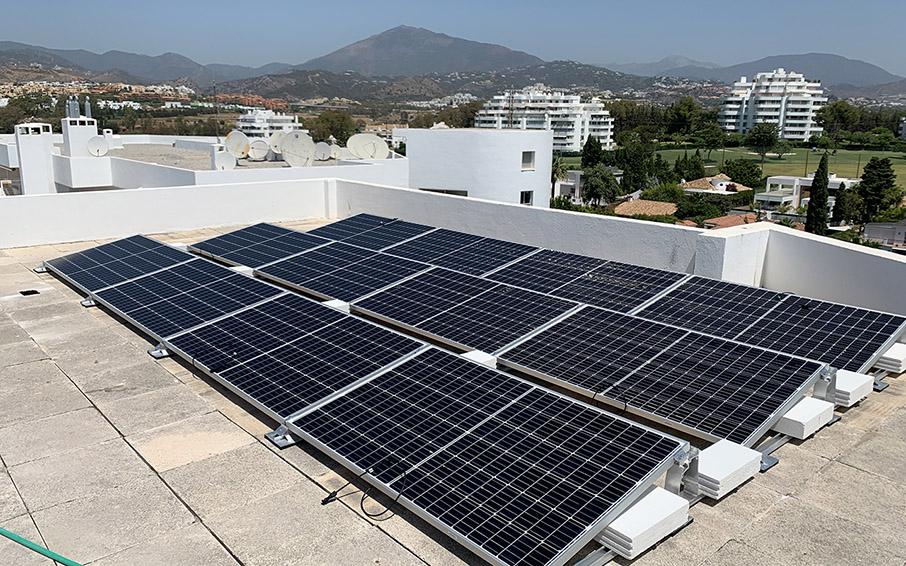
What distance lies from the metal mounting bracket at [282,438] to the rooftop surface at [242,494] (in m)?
0.08

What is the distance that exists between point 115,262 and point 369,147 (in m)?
24.6

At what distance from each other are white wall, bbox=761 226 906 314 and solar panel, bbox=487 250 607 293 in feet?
12.1

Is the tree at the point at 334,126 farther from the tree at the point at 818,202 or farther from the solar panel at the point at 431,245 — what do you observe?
the solar panel at the point at 431,245

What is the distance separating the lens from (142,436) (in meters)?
7.77

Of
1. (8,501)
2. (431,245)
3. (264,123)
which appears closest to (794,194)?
(264,123)

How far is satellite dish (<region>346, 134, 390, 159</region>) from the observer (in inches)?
1468

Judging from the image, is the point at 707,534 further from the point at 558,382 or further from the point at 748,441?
the point at 558,382

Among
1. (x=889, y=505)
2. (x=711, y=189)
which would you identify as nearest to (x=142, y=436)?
(x=889, y=505)

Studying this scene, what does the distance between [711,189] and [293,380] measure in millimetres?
136415

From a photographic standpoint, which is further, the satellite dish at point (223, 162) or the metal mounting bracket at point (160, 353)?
the satellite dish at point (223, 162)

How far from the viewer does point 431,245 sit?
14.3 m

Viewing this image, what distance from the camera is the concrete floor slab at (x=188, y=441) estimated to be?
727 centimetres

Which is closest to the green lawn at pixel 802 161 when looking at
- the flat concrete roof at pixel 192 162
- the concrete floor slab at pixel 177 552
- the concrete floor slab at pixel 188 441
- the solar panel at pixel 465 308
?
the flat concrete roof at pixel 192 162

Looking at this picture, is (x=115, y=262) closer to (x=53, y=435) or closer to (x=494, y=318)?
(x=53, y=435)
